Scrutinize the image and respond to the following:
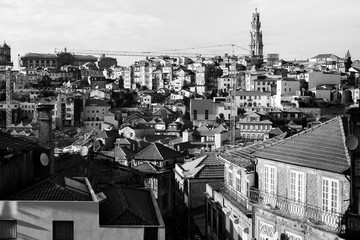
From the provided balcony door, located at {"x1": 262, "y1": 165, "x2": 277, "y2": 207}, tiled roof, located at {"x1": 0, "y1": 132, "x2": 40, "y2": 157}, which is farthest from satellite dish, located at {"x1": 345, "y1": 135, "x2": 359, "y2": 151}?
tiled roof, located at {"x1": 0, "y1": 132, "x2": 40, "y2": 157}

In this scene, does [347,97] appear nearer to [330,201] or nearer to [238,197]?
[238,197]

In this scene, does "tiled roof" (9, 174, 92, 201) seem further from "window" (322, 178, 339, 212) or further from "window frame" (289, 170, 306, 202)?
"window" (322, 178, 339, 212)

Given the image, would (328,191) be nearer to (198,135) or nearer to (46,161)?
(46,161)

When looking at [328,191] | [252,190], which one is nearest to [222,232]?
[252,190]

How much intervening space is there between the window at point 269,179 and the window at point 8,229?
26.5 feet

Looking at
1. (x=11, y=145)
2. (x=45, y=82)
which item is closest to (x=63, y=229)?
(x=11, y=145)

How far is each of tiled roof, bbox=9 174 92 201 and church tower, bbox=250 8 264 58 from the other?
18357 cm

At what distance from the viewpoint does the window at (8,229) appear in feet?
43.3

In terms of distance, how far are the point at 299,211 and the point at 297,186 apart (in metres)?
0.83

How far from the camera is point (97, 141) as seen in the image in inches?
2375

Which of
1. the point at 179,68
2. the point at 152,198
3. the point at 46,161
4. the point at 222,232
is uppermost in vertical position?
the point at 179,68

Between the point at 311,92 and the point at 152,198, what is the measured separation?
293 ft

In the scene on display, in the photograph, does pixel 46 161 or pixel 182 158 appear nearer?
pixel 46 161

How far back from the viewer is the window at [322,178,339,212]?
14211 millimetres
